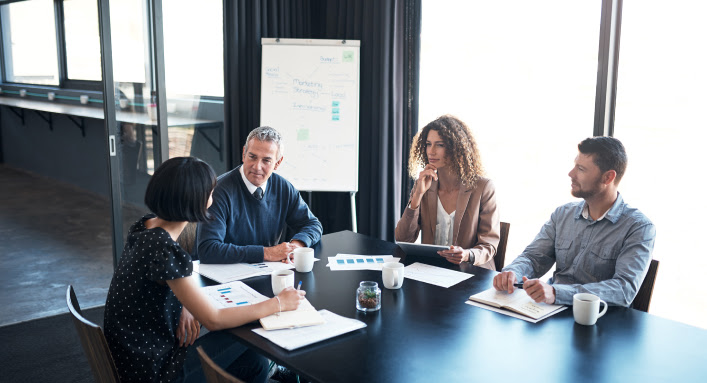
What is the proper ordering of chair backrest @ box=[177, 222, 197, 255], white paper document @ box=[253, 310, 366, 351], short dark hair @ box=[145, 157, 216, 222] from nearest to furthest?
white paper document @ box=[253, 310, 366, 351], short dark hair @ box=[145, 157, 216, 222], chair backrest @ box=[177, 222, 197, 255]

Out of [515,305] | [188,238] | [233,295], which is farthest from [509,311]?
[188,238]

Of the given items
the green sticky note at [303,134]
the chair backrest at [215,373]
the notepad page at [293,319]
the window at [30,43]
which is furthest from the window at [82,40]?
the chair backrest at [215,373]

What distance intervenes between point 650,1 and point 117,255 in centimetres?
345

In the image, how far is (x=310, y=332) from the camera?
1.58m

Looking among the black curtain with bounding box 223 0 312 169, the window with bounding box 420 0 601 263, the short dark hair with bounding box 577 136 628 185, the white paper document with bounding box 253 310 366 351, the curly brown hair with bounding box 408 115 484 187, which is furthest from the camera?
the black curtain with bounding box 223 0 312 169

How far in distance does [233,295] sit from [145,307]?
30cm

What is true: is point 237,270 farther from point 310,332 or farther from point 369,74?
point 369,74

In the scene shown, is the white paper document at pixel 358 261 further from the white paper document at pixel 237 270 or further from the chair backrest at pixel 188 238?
the chair backrest at pixel 188 238

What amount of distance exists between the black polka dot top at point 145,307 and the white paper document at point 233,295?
0.17 metres

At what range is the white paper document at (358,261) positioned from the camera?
217cm

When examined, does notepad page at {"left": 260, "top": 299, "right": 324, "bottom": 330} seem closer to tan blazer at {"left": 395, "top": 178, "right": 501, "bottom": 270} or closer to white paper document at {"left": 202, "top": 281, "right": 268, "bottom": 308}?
white paper document at {"left": 202, "top": 281, "right": 268, "bottom": 308}

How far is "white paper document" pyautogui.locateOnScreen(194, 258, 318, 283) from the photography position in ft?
6.73

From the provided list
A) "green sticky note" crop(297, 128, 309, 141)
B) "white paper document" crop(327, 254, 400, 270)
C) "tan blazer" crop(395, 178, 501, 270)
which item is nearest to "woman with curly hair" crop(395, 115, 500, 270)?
"tan blazer" crop(395, 178, 501, 270)

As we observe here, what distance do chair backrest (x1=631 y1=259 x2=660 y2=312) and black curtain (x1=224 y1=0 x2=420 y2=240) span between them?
7.12 ft
